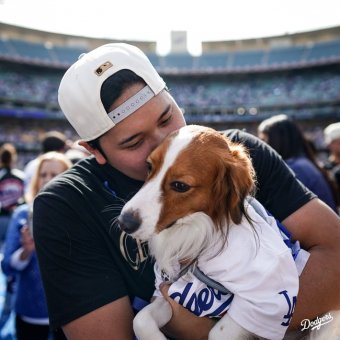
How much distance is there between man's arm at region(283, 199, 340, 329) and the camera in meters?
1.70

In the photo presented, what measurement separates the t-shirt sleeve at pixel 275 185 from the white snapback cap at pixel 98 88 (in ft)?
2.18

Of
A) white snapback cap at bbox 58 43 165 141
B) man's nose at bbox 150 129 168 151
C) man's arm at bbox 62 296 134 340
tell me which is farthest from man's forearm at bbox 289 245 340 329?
white snapback cap at bbox 58 43 165 141

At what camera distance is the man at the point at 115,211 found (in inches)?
66.3

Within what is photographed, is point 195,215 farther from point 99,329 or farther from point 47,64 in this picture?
point 47,64

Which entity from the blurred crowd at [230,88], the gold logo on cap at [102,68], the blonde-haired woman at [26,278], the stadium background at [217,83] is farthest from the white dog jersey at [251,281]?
the blurred crowd at [230,88]

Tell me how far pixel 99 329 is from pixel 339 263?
119 centimetres

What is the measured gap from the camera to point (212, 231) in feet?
5.76

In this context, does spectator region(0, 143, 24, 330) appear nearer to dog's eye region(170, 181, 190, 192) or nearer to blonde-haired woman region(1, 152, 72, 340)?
blonde-haired woman region(1, 152, 72, 340)

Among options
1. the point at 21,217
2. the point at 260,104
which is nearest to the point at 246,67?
the point at 260,104

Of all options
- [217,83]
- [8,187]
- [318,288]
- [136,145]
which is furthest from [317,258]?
[217,83]

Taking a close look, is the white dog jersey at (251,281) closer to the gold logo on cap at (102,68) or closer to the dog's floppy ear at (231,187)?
the dog's floppy ear at (231,187)

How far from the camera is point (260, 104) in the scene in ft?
112

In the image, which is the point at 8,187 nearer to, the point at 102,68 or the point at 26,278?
the point at 26,278

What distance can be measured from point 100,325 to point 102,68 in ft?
4.06
